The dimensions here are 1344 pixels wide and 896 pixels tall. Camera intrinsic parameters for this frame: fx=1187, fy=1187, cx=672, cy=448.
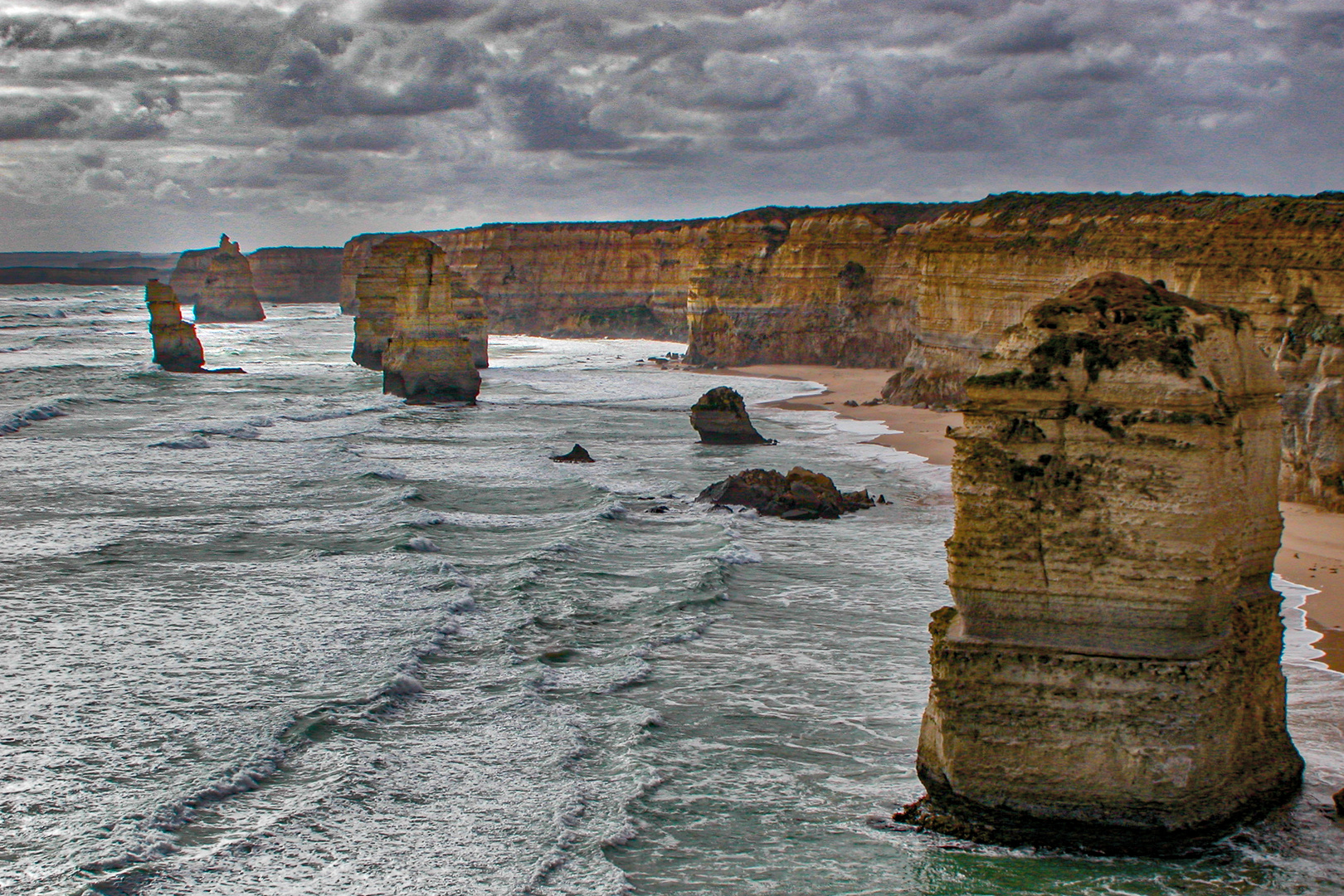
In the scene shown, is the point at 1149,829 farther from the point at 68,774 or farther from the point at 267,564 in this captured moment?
the point at 267,564

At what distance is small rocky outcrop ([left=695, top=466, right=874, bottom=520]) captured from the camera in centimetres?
2172

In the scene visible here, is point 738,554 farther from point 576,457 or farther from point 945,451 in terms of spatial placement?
point 945,451

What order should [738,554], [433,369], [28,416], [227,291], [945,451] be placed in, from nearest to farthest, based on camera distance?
[738,554]
[945,451]
[28,416]
[433,369]
[227,291]

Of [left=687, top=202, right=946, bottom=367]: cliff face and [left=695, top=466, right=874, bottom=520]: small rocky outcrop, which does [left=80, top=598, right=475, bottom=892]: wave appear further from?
[left=687, top=202, right=946, bottom=367]: cliff face

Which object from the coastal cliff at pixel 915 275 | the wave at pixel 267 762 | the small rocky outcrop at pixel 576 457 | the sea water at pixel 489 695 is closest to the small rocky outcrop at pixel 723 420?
the small rocky outcrop at pixel 576 457

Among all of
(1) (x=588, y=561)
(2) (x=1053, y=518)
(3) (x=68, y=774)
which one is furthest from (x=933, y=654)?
(1) (x=588, y=561)

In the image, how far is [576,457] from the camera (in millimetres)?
29344

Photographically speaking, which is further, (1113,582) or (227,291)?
(227,291)

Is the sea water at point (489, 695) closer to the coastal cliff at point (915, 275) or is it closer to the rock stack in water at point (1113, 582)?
the rock stack in water at point (1113, 582)

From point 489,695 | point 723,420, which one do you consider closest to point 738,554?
point 489,695

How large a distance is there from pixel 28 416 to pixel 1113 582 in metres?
38.4

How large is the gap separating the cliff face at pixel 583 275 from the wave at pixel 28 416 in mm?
52138

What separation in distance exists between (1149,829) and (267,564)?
541 inches

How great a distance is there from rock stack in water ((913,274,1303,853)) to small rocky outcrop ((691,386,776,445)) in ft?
73.3
